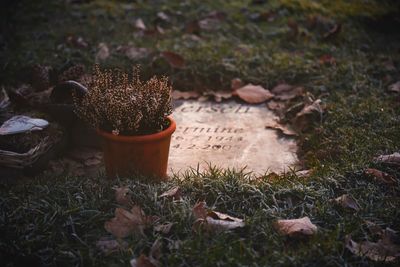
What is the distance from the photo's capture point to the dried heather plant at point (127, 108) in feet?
7.35

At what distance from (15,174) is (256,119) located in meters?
1.68

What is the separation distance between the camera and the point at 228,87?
3773mm

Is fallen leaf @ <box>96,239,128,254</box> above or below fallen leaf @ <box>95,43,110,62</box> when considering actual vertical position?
below

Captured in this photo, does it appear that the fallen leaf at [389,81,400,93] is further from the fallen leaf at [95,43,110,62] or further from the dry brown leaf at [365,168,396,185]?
the fallen leaf at [95,43,110,62]

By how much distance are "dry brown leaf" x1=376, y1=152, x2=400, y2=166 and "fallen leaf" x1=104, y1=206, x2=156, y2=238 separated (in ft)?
4.18

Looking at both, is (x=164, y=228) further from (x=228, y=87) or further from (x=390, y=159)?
(x=228, y=87)

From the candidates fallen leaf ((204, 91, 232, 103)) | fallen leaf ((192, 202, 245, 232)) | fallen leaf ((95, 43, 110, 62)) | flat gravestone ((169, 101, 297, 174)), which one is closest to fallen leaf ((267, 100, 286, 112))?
flat gravestone ((169, 101, 297, 174))

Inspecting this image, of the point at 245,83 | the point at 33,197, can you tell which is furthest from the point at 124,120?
the point at 245,83

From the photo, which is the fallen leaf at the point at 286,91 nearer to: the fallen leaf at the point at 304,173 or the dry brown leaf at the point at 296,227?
the fallen leaf at the point at 304,173

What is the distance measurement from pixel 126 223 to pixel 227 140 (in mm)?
1237

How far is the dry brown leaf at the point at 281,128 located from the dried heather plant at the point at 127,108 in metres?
1.01

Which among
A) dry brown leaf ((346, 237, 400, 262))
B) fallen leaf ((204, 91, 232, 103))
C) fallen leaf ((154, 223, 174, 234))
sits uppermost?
dry brown leaf ((346, 237, 400, 262))

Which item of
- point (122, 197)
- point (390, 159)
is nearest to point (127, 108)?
point (122, 197)

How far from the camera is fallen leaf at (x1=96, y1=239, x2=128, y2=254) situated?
1.83 metres
